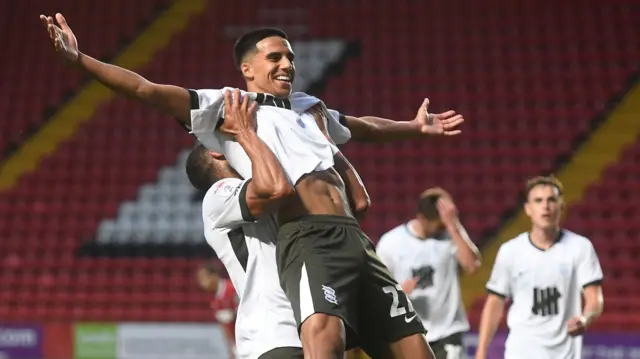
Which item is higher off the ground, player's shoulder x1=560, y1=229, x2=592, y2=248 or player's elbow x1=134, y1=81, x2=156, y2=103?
player's elbow x1=134, y1=81, x2=156, y2=103

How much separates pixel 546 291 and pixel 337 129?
237 cm

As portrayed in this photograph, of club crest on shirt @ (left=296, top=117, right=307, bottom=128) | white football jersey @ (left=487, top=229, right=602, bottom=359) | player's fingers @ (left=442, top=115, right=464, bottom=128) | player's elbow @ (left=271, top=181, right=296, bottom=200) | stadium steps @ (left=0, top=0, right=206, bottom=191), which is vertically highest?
stadium steps @ (left=0, top=0, right=206, bottom=191)

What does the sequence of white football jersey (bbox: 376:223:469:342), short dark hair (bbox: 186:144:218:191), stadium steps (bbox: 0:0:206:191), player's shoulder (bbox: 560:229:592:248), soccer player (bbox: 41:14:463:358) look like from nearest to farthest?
soccer player (bbox: 41:14:463:358), short dark hair (bbox: 186:144:218:191), player's shoulder (bbox: 560:229:592:248), white football jersey (bbox: 376:223:469:342), stadium steps (bbox: 0:0:206:191)

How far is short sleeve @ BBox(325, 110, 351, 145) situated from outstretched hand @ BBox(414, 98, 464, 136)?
0.38m

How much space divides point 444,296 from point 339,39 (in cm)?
962

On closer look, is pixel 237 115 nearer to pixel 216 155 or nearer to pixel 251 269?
pixel 216 155

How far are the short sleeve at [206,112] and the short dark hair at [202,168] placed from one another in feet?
1.46

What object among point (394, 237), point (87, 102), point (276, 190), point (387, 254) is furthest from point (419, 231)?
point (87, 102)

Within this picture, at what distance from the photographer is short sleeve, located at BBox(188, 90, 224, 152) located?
419 centimetres

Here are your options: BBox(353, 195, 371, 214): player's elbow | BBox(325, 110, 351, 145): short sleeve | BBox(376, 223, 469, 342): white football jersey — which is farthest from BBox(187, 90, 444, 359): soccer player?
BBox(376, 223, 469, 342): white football jersey

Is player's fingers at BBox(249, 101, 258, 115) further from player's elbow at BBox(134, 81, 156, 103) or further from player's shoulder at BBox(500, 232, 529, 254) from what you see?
player's shoulder at BBox(500, 232, 529, 254)

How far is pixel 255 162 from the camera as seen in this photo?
402cm

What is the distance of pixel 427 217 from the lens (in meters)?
7.71

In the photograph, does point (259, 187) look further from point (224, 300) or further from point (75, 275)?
point (75, 275)
